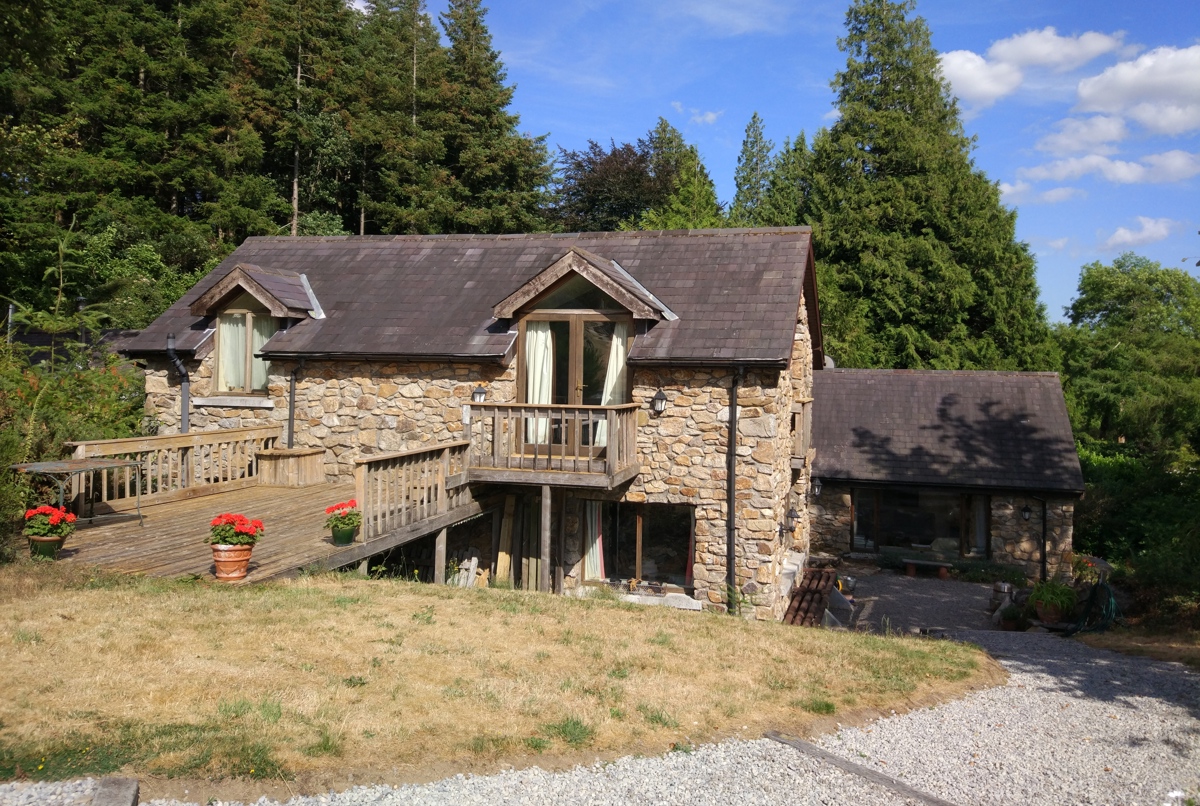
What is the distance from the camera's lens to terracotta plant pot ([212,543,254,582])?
8.41 meters

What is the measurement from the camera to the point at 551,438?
41.1 ft

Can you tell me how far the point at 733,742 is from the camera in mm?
6039

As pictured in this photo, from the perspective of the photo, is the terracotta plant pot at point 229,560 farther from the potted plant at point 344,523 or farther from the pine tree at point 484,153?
the pine tree at point 484,153

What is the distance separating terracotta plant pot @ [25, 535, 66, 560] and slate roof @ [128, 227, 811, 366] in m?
6.24

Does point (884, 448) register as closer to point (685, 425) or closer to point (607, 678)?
point (685, 425)

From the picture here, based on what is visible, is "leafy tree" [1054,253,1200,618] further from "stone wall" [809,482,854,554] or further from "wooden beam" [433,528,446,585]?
"wooden beam" [433,528,446,585]

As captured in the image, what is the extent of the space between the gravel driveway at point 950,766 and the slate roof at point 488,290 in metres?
6.06

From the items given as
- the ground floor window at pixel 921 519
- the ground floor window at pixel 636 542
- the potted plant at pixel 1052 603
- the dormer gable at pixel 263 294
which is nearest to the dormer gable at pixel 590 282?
the ground floor window at pixel 636 542

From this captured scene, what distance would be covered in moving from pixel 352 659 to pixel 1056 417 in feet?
62.0

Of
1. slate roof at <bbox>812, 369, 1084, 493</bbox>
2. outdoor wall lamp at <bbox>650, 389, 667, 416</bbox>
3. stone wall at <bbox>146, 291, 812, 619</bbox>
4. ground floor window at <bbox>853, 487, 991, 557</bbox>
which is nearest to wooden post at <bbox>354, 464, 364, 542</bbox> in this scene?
stone wall at <bbox>146, 291, 812, 619</bbox>

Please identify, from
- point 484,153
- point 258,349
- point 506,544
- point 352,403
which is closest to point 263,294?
point 258,349

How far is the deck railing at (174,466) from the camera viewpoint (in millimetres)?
11258

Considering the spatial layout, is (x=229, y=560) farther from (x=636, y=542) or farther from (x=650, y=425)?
(x=636, y=542)

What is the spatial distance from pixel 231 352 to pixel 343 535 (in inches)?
291
